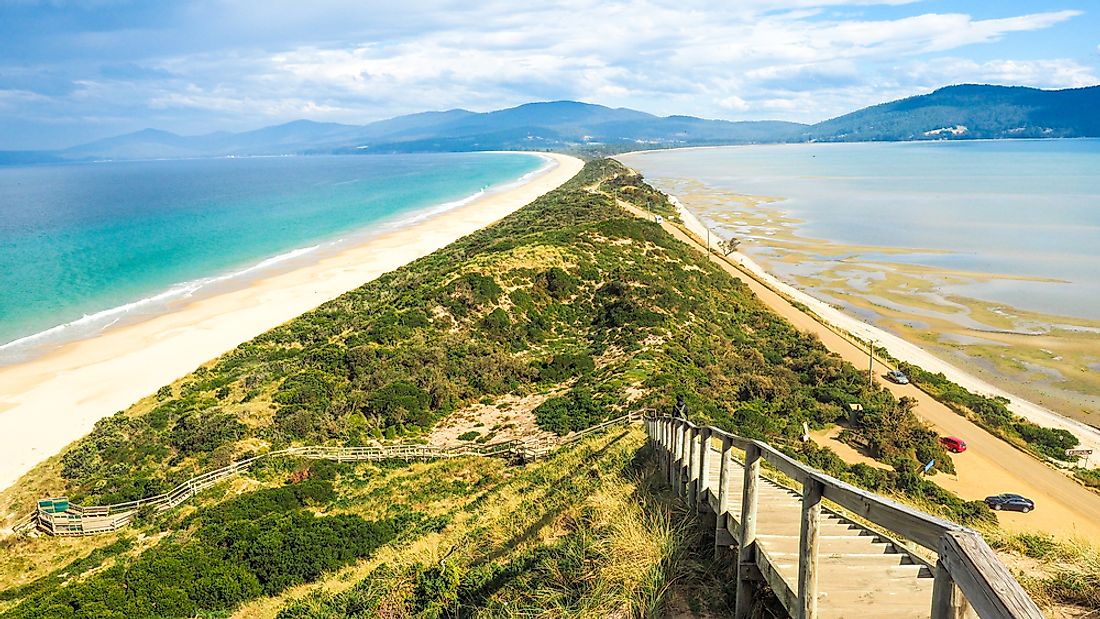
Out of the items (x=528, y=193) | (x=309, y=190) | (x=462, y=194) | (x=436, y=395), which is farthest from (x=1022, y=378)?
(x=309, y=190)

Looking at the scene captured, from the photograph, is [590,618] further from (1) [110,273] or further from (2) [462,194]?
(2) [462,194]

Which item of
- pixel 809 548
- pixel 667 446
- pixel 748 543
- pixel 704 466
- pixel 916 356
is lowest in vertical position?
pixel 916 356

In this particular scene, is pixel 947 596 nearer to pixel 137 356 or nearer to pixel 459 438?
pixel 459 438

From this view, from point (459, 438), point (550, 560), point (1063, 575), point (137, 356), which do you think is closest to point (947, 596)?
point (1063, 575)

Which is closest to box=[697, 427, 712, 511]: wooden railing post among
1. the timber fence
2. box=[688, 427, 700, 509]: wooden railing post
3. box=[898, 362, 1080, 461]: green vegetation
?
box=[688, 427, 700, 509]: wooden railing post

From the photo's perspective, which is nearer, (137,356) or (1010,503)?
(1010,503)

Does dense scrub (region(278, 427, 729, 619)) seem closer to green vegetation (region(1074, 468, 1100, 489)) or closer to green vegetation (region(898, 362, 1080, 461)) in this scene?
green vegetation (region(1074, 468, 1100, 489))
